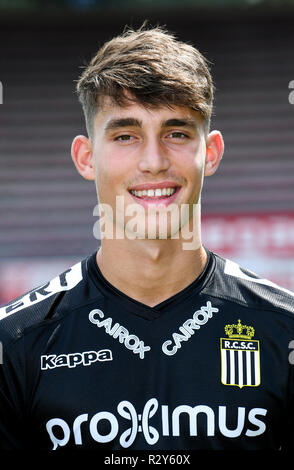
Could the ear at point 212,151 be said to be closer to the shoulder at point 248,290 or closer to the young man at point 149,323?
the young man at point 149,323

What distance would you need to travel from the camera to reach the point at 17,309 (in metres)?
2.32

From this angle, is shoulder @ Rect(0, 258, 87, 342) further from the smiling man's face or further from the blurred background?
the blurred background

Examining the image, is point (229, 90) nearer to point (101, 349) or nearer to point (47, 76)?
point (47, 76)

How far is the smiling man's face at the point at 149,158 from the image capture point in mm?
2137

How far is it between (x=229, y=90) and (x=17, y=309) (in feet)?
17.4

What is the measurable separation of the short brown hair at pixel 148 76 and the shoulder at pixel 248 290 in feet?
1.58

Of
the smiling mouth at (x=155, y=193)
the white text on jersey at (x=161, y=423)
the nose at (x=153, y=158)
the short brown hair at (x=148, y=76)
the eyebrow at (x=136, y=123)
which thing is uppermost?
the short brown hair at (x=148, y=76)

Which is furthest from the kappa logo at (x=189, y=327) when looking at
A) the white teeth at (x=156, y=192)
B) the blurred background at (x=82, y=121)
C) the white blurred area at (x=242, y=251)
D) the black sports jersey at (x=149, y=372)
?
the blurred background at (x=82, y=121)

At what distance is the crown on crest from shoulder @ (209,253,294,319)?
0.07m

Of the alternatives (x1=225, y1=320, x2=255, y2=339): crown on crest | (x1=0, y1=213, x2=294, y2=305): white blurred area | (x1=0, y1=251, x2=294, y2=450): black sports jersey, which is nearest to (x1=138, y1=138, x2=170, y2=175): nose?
(x1=0, y1=251, x2=294, y2=450): black sports jersey

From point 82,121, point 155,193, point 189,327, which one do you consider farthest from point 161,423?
point 82,121

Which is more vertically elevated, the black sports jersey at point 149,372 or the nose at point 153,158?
the nose at point 153,158

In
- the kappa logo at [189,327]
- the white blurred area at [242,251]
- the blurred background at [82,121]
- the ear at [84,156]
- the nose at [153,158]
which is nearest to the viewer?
the nose at [153,158]

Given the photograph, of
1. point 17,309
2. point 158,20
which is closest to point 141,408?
point 17,309
